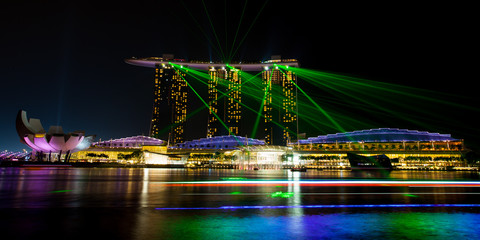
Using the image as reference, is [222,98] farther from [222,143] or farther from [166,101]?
[222,143]

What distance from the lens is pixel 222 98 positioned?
452 feet

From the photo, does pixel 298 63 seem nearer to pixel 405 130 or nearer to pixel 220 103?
pixel 220 103

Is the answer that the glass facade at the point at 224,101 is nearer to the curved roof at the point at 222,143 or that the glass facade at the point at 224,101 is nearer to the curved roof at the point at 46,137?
the curved roof at the point at 222,143

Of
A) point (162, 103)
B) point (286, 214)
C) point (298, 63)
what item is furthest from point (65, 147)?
point (298, 63)

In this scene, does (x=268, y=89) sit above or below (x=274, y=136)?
above

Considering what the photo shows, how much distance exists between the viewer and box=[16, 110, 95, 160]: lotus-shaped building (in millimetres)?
72812

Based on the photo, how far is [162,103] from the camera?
138750 mm

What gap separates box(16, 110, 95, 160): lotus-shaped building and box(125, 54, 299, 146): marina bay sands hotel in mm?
62135

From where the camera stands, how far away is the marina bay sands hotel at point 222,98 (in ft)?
444

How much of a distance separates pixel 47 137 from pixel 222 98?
7526cm

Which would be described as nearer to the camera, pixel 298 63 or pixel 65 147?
pixel 65 147

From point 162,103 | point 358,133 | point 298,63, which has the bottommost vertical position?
point 358,133

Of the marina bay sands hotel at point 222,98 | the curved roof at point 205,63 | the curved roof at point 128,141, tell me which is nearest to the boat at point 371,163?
the marina bay sands hotel at point 222,98

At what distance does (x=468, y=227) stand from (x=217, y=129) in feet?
436
